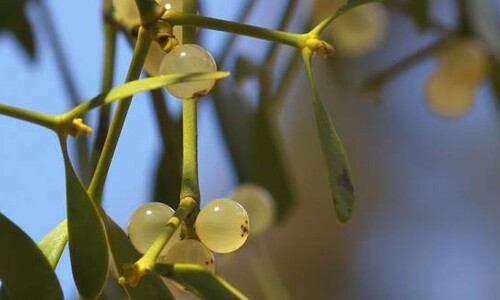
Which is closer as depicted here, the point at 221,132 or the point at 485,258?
the point at 221,132

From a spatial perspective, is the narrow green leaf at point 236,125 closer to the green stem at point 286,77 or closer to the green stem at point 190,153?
the green stem at point 286,77

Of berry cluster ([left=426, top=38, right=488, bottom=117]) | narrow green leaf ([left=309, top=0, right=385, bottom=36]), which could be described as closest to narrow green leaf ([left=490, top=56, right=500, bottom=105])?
berry cluster ([left=426, top=38, right=488, bottom=117])

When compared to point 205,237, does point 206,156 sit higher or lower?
lower

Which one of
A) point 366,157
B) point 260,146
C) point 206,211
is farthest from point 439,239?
point 206,211

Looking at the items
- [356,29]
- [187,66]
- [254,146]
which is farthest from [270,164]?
[187,66]

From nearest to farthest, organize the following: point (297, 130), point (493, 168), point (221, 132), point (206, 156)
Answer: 1. point (221, 132)
2. point (206, 156)
3. point (297, 130)
4. point (493, 168)

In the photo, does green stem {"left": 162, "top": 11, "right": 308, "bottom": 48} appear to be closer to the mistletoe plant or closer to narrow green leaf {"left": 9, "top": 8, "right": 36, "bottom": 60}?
the mistletoe plant

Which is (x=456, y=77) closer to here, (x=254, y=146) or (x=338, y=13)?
(x=254, y=146)

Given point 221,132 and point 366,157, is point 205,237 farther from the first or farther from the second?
point 366,157
